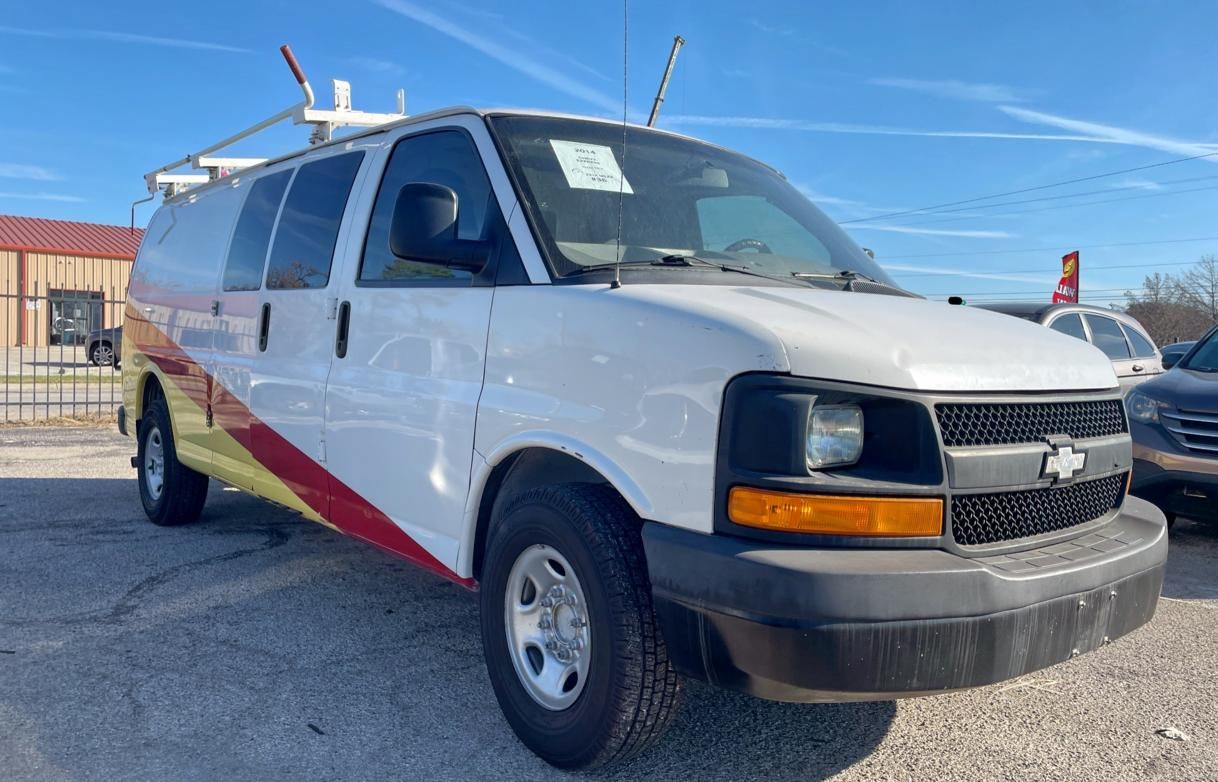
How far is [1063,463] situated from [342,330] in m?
2.83

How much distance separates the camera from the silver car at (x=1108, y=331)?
29.0 feet

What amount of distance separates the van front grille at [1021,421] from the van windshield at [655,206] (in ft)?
3.34

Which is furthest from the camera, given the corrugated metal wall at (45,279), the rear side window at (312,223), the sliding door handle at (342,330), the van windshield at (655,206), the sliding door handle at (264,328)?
the corrugated metal wall at (45,279)

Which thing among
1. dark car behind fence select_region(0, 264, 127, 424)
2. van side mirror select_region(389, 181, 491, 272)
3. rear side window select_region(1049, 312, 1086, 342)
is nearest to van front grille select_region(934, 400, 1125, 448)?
van side mirror select_region(389, 181, 491, 272)

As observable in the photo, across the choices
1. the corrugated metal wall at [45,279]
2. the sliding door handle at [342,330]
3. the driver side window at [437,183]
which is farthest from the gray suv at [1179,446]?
the corrugated metal wall at [45,279]

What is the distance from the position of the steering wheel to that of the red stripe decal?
63.8 inches

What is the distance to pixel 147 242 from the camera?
701 centimetres

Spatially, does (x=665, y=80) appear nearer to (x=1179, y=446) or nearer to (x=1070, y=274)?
(x=1179, y=446)

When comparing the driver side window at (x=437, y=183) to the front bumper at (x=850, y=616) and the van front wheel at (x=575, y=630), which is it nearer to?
the van front wheel at (x=575, y=630)

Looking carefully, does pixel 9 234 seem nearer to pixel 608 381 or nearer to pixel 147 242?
pixel 147 242

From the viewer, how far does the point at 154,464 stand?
6566 millimetres

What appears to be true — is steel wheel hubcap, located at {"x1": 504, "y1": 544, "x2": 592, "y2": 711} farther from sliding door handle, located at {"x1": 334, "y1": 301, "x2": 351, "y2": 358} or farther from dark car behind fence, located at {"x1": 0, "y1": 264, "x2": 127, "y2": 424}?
dark car behind fence, located at {"x1": 0, "y1": 264, "x2": 127, "y2": 424}

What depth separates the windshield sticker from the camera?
347 centimetres

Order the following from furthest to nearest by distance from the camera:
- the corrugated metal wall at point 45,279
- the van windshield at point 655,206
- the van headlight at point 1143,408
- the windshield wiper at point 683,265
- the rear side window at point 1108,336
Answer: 1. the corrugated metal wall at point 45,279
2. the rear side window at point 1108,336
3. the van headlight at point 1143,408
4. the van windshield at point 655,206
5. the windshield wiper at point 683,265
